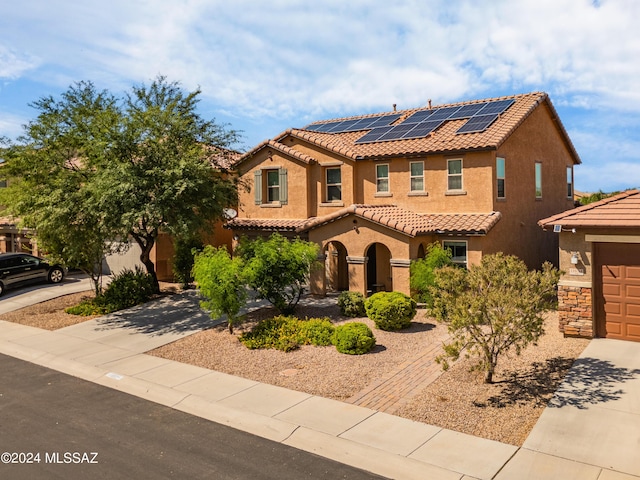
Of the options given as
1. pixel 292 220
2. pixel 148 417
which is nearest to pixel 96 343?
pixel 148 417

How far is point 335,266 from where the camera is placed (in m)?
22.1

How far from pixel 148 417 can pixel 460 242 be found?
13369 mm

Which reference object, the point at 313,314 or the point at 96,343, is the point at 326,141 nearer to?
the point at 313,314

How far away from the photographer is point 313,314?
17.4 meters

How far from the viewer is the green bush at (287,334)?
14.1 meters

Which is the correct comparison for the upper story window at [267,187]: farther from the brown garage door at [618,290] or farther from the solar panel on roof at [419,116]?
the brown garage door at [618,290]

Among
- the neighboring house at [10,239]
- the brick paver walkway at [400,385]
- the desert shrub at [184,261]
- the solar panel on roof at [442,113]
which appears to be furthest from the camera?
the neighboring house at [10,239]

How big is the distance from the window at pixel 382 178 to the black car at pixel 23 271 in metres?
15.3

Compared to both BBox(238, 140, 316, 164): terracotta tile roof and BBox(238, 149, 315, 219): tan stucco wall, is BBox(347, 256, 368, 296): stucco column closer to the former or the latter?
BBox(238, 149, 315, 219): tan stucco wall

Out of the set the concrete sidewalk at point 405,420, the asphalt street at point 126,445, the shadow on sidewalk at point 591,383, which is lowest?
the asphalt street at point 126,445

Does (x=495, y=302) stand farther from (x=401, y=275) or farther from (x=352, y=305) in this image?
(x=401, y=275)

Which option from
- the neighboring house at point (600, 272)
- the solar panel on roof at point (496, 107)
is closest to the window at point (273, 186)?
the solar panel on roof at point (496, 107)

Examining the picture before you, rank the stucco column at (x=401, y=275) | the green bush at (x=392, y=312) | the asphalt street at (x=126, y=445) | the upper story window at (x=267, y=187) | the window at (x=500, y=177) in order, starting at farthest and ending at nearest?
the upper story window at (x=267, y=187), the window at (x=500, y=177), the stucco column at (x=401, y=275), the green bush at (x=392, y=312), the asphalt street at (x=126, y=445)

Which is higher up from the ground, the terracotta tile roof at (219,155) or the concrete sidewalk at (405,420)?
the terracotta tile roof at (219,155)
